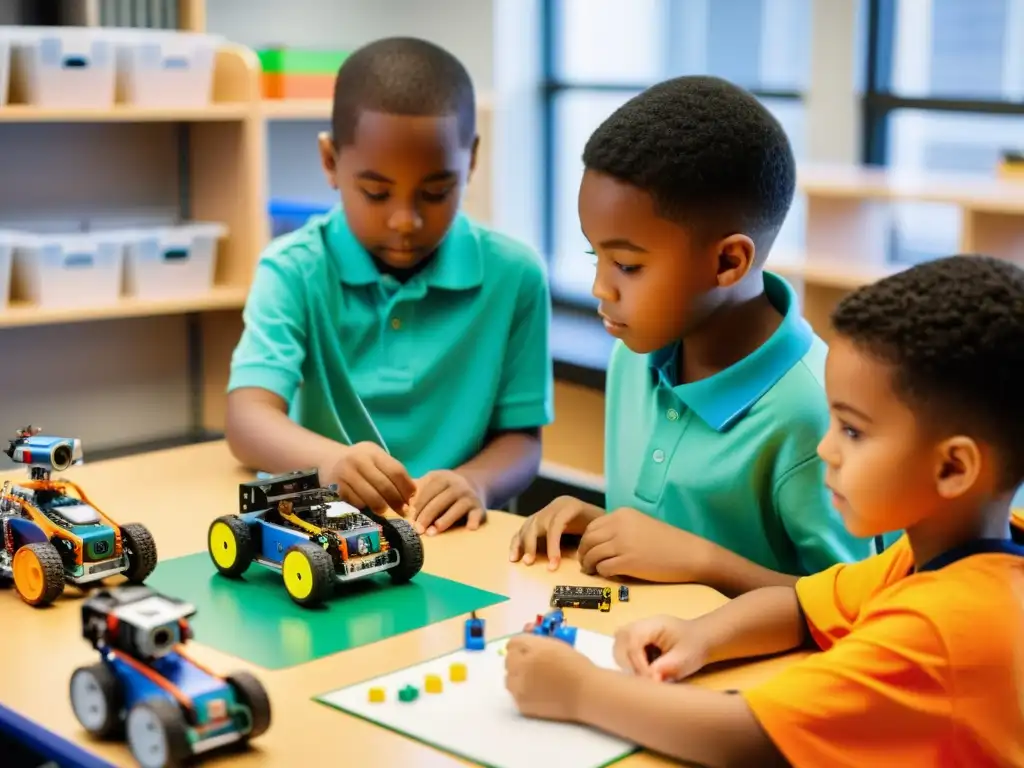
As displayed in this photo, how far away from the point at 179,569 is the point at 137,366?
2.38 metres

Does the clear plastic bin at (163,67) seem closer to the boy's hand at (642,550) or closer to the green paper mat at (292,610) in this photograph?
the green paper mat at (292,610)

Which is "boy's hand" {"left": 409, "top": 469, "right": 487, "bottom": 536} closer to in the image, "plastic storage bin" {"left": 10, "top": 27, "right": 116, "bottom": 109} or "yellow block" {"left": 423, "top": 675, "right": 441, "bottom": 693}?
"yellow block" {"left": 423, "top": 675, "right": 441, "bottom": 693}

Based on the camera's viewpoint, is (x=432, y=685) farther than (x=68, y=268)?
No

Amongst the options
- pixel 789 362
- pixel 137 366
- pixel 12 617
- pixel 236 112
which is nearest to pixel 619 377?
pixel 789 362

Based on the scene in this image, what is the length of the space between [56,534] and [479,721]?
1.65 ft

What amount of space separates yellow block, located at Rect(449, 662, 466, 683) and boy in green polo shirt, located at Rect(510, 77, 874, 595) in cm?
29

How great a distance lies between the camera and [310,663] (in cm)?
118

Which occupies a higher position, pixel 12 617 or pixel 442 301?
pixel 442 301

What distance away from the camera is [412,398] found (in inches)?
78.0

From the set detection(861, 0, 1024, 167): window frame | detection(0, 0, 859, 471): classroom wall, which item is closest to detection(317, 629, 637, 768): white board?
detection(0, 0, 859, 471): classroom wall

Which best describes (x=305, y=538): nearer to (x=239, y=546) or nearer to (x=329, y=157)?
(x=239, y=546)

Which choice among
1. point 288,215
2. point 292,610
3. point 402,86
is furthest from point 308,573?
point 288,215

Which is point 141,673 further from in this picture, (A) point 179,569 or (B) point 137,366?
(B) point 137,366

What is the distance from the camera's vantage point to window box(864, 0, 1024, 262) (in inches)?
138
